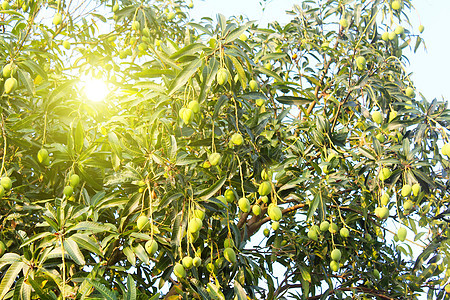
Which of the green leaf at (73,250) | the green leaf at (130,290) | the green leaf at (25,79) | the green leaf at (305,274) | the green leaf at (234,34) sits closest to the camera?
the green leaf at (130,290)

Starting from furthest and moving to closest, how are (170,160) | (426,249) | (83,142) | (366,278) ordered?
(366,278) < (426,249) < (83,142) < (170,160)

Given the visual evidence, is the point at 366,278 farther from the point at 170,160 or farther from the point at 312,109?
the point at 170,160

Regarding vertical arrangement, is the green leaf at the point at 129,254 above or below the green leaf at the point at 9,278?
above

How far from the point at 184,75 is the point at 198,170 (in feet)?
1.72

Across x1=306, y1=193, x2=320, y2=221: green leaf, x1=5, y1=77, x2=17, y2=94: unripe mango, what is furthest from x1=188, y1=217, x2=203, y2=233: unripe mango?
x1=5, y1=77, x2=17, y2=94: unripe mango

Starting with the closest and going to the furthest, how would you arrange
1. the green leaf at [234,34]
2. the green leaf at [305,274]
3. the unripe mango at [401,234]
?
1. the green leaf at [234,34]
2. the unripe mango at [401,234]
3. the green leaf at [305,274]

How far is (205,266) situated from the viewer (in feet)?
6.11

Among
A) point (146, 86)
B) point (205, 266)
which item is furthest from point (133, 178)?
point (205, 266)

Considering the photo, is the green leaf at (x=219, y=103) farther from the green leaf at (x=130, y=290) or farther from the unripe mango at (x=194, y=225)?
the green leaf at (x=130, y=290)

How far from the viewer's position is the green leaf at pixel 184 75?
4.83ft

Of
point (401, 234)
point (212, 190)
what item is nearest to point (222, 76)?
point (212, 190)

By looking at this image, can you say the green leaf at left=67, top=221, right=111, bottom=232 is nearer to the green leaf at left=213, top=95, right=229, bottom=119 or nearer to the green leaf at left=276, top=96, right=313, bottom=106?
the green leaf at left=213, top=95, right=229, bottom=119

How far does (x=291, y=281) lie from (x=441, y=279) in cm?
83

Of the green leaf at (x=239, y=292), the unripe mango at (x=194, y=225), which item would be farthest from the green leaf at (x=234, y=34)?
the green leaf at (x=239, y=292)
